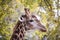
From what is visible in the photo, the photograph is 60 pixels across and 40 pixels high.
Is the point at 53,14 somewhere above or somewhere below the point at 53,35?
above

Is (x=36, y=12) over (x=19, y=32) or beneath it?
over

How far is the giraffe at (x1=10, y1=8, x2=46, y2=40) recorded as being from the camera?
200cm

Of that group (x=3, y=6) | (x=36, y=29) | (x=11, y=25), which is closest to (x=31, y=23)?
(x=36, y=29)

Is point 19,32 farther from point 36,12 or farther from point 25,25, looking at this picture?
point 36,12

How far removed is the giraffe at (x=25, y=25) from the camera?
2.00 metres

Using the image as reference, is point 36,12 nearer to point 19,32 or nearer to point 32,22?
point 32,22

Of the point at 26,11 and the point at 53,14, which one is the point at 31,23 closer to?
the point at 26,11

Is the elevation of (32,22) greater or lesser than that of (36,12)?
lesser

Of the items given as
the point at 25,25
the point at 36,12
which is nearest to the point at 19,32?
the point at 25,25

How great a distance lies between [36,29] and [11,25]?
29 cm

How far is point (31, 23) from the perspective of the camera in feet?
6.70

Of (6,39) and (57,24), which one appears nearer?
(6,39)

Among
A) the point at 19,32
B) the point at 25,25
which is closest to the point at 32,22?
the point at 25,25

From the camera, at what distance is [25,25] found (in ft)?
6.64
